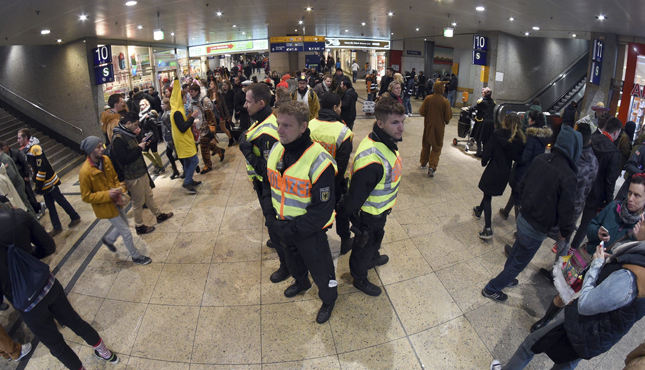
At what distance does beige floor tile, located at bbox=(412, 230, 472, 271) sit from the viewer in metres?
3.95

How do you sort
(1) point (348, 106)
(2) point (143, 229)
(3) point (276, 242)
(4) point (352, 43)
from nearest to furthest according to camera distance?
(3) point (276, 242) < (2) point (143, 229) < (1) point (348, 106) < (4) point (352, 43)

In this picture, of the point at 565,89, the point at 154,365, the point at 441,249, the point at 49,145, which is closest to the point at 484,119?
the point at 441,249

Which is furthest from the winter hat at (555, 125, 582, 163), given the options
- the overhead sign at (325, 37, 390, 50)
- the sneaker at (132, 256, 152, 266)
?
the overhead sign at (325, 37, 390, 50)

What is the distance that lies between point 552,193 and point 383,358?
6.63ft

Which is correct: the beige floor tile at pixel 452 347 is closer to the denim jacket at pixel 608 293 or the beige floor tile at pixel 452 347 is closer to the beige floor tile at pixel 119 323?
the denim jacket at pixel 608 293

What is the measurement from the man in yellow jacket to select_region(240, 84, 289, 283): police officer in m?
1.51

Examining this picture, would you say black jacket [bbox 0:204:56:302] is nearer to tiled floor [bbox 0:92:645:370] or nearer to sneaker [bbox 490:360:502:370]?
tiled floor [bbox 0:92:645:370]

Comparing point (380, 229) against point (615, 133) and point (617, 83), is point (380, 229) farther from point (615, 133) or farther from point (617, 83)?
point (617, 83)

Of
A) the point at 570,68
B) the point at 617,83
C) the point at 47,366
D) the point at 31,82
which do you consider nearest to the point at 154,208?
the point at 47,366

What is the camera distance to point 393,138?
2.88 m

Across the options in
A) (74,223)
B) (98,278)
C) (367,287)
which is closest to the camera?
(367,287)

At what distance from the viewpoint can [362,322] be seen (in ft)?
10.3

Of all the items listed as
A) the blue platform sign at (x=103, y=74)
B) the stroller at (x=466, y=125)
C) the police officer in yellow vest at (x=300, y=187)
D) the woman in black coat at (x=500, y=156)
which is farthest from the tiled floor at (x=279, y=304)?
the blue platform sign at (x=103, y=74)

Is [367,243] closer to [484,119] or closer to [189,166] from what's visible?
[189,166]
